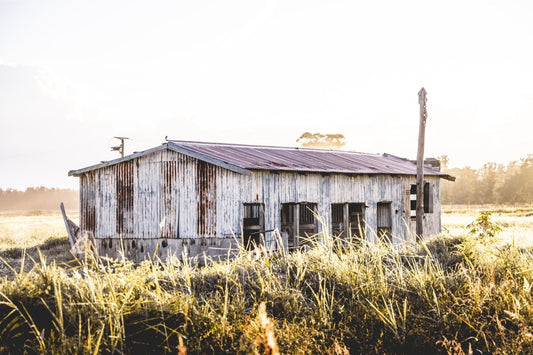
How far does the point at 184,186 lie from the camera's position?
53.0 ft

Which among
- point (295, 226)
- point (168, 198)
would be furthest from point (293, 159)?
point (168, 198)

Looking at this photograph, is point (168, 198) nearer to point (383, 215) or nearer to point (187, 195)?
point (187, 195)

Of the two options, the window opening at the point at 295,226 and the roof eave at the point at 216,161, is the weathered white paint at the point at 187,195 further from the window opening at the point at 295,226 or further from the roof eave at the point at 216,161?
the window opening at the point at 295,226

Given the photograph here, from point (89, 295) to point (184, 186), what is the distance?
1075 centimetres

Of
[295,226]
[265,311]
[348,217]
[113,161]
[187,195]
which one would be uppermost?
[113,161]

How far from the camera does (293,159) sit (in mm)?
19109

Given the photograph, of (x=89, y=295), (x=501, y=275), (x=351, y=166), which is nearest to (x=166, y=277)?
(x=89, y=295)

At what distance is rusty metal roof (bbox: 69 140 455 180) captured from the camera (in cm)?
1594

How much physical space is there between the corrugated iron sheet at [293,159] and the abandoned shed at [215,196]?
59mm

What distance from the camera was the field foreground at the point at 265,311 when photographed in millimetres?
5035

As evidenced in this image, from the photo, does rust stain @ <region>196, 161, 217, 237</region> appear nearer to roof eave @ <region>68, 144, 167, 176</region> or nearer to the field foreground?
roof eave @ <region>68, 144, 167, 176</region>

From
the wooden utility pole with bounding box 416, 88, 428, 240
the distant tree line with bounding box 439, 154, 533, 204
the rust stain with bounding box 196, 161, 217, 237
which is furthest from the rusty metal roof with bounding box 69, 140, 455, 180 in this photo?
the distant tree line with bounding box 439, 154, 533, 204

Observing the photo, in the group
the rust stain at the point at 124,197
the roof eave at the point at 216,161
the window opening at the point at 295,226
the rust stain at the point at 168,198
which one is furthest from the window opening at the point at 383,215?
the rust stain at the point at 124,197

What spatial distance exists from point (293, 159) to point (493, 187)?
65442mm
